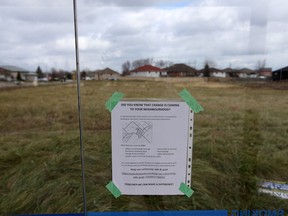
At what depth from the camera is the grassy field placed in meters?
2.41

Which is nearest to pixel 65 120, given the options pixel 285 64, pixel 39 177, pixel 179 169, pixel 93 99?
pixel 93 99

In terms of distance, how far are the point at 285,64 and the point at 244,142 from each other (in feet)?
3.30

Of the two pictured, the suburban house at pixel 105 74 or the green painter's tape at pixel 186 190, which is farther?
the suburban house at pixel 105 74

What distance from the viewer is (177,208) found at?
2.39 metres

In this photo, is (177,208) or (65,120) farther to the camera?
(65,120)

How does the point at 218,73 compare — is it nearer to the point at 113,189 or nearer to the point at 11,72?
the point at 113,189

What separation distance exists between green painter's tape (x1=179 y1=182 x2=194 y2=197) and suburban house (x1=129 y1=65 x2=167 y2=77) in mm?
1107

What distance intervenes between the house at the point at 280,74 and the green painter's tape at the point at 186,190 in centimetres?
155

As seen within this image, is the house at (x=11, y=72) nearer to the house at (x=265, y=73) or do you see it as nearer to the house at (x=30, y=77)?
the house at (x=30, y=77)

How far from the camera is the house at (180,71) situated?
2.44 metres

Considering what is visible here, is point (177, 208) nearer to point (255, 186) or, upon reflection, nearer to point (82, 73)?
point (255, 186)

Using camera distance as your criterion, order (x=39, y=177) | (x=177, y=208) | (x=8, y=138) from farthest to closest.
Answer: (x=8, y=138) < (x=39, y=177) < (x=177, y=208)

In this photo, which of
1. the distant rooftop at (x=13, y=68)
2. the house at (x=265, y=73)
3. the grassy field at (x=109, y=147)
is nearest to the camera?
the grassy field at (x=109, y=147)

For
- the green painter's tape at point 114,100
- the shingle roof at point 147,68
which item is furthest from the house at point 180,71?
the green painter's tape at point 114,100
